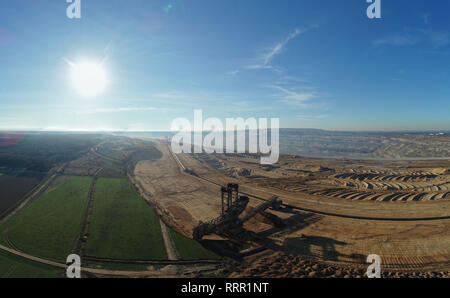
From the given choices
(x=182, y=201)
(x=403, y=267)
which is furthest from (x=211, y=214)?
(x=403, y=267)

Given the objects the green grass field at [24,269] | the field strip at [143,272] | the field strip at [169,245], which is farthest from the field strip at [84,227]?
the field strip at [169,245]

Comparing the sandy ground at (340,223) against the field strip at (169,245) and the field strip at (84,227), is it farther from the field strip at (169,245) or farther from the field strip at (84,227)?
the field strip at (84,227)

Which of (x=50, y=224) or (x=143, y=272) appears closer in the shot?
(x=143, y=272)

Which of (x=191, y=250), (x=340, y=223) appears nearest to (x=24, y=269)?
(x=191, y=250)

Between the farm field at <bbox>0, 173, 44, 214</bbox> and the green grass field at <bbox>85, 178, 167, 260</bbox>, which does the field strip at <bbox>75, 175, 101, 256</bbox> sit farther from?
the farm field at <bbox>0, 173, 44, 214</bbox>

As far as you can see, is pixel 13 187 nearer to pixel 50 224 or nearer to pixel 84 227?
pixel 50 224
